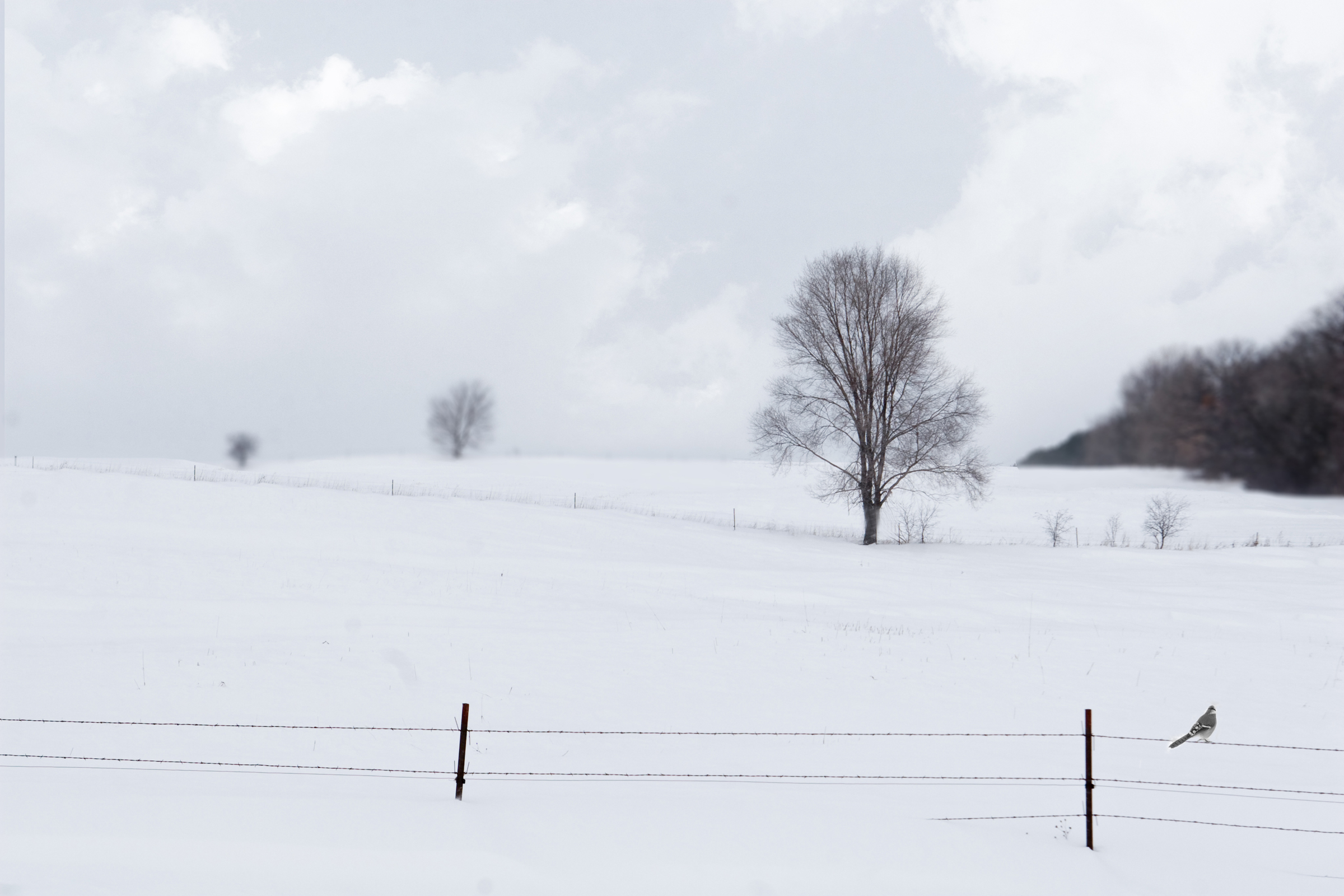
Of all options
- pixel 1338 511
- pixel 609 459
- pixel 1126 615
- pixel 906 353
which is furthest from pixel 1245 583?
pixel 609 459

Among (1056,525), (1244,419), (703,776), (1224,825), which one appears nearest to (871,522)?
(1056,525)

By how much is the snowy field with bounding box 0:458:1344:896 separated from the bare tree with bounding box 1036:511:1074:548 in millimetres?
4658

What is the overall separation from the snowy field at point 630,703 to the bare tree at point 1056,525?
4658mm

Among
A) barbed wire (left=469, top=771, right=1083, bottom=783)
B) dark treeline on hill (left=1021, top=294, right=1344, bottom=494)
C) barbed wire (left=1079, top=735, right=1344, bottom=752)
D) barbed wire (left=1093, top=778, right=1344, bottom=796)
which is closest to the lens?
barbed wire (left=469, top=771, right=1083, bottom=783)

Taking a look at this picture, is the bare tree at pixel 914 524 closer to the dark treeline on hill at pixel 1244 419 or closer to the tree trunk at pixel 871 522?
the tree trunk at pixel 871 522

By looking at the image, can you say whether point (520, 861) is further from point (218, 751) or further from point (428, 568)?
point (428, 568)

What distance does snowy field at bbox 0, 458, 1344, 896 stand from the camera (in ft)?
22.7

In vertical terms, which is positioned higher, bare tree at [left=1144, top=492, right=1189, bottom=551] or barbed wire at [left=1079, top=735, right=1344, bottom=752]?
bare tree at [left=1144, top=492, right=1189, bottom=551]

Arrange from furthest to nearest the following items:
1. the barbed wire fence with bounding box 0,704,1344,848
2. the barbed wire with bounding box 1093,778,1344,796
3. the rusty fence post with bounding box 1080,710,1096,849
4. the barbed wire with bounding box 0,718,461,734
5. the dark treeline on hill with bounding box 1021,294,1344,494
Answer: the dark treeline on hill with bounding box 1021,294,1344,494, the barbed wire with bounding box 1093,778,1344,796, the barbed wire fence with bounding box 0,704,1344,848, the barbed wire with bounding box 0,718,461,734, the rusty fence post with bounding box 1080,710,1096,849

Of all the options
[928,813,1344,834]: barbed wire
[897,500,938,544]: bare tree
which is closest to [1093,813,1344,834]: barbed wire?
[928,813,1344,834]: barbed wire

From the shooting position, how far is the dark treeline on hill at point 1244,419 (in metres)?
30.4

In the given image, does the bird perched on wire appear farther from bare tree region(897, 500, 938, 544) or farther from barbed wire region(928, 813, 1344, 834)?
bare tree region(897, 500, 938, 544)

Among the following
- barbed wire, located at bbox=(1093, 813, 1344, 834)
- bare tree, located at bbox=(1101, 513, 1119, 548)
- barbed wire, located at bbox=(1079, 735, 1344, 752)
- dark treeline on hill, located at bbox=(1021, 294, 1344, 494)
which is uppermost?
dark treeline on hill, located at bbox=(1021, 294, 1344, 494)

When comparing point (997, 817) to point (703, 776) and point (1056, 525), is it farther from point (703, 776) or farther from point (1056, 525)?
point (1056, 525)
